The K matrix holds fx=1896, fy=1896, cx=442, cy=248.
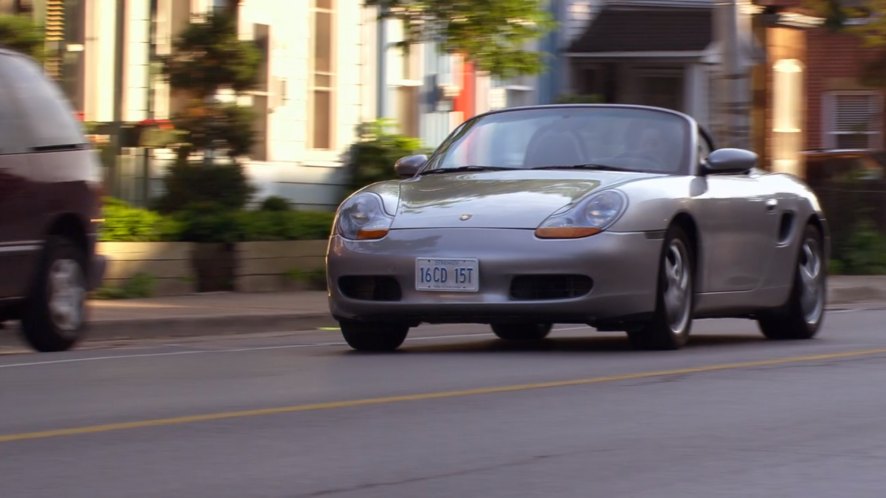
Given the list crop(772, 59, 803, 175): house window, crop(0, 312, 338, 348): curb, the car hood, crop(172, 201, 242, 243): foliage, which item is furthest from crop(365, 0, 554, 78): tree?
crop(772, 59, 803, 175): house window

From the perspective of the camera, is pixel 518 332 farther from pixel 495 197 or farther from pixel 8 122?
pixel 8 122

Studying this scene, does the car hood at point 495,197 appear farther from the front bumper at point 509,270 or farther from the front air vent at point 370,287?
the front air vent at point 370,287

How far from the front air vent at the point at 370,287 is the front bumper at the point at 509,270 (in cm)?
4

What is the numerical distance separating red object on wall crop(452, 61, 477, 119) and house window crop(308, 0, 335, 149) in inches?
117

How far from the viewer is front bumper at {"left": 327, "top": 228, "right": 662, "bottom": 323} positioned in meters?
9.31

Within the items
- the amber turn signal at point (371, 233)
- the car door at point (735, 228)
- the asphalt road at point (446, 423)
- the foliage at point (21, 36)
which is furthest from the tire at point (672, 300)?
the foliage at point (21, 36)

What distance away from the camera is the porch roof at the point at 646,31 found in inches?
1142

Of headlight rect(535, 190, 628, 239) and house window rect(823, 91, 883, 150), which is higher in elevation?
house window rect(823, 91, 883, 150)

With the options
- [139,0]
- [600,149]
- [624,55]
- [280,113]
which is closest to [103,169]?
[139,0]

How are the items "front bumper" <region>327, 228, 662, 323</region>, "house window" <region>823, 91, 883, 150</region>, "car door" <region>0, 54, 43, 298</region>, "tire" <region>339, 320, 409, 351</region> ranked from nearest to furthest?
"front bumper" <region>327, 228, 662, 323</region> → "car door" <region>0, 54, 43, 298</region> → "tire" <region>339, 320, 409, 351</region> → "house window" <region>823, 91, 883, 150</region>

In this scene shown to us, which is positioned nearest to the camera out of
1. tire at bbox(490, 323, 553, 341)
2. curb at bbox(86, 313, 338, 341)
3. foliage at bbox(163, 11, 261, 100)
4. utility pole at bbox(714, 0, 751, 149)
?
tire at bbox(490, 323, 553, 341)

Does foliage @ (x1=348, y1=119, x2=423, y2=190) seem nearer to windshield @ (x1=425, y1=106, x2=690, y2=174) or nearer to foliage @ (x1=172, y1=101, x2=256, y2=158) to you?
foliage @ (x1=172, y1=101, x2=256, y2=158)

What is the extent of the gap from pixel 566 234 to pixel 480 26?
772 centimetres

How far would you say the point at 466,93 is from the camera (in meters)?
24.7
